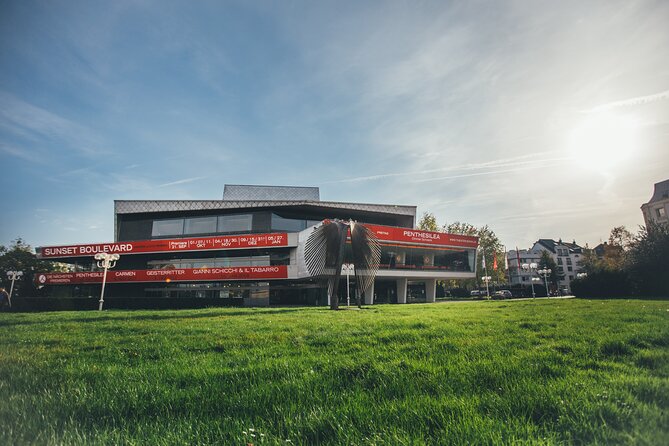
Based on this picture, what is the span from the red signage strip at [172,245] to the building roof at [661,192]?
37.9 meters

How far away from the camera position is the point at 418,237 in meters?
45.5

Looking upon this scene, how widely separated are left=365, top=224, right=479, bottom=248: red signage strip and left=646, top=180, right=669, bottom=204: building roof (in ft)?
114

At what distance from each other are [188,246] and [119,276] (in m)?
9.53

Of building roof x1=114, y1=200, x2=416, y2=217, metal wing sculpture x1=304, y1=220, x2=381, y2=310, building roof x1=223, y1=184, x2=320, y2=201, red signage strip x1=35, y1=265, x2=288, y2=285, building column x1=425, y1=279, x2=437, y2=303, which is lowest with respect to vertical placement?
building column x1=425, y1=279, x2=437, y2=303

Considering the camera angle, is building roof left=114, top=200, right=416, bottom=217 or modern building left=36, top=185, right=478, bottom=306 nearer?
modern building left=36, top=185, right=478, bottom=306

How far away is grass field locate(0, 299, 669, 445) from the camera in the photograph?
214 cm

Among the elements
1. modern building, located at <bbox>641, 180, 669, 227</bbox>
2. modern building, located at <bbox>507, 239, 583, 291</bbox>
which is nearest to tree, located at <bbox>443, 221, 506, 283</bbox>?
modern building, located at <bbox>507, 239, 583, 291</bbox>

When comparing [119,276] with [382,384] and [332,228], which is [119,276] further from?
[382,384]

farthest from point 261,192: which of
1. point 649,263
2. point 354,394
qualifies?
point 354,394

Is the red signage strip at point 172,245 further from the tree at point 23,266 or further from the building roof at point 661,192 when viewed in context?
the building roof at point 661,192

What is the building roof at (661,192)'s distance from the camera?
3805mm

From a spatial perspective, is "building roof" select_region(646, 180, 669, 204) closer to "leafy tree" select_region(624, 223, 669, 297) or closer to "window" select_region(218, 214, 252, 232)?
"leafy tree" select_region(624, 223, 669, 297)

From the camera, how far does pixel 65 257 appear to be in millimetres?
48781

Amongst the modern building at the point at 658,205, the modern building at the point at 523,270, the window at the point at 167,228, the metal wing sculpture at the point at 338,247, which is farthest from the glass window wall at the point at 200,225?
the modern building at the point at 523,270
